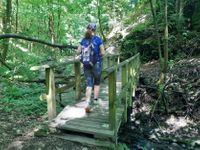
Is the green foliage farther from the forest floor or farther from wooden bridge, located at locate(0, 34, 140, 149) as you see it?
wooden bridge, located at locate(0, 34, 140, 149)

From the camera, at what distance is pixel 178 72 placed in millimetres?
11414

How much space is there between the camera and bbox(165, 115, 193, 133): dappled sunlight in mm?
8836

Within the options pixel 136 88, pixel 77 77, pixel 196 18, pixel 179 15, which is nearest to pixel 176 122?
pixel 136 88

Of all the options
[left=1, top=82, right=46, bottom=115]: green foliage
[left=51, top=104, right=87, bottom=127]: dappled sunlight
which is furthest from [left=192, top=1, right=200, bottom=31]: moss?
[left=51, top=104, right=87, bottom=127]: dappled sunlight

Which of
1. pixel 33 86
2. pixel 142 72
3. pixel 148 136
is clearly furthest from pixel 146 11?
pixel 148 136

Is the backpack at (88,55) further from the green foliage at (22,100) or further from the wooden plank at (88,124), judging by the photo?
the green foliage at (22,100)

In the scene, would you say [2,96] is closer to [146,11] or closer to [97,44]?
[97,44]

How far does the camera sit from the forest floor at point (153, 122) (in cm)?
570

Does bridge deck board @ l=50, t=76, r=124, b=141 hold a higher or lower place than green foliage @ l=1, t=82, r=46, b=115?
lower

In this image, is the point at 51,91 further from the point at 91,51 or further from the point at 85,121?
the point at 91,51

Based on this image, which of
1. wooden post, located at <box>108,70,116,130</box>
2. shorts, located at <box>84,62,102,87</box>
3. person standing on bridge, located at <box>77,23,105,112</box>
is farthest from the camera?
shorts, located at <box>84,62,102,87</box>

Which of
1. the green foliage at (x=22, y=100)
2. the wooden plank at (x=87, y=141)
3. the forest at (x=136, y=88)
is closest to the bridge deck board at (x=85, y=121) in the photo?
the wooden plank at (x=87, y=141)

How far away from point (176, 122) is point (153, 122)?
0.79 m

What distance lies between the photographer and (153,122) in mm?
9320
